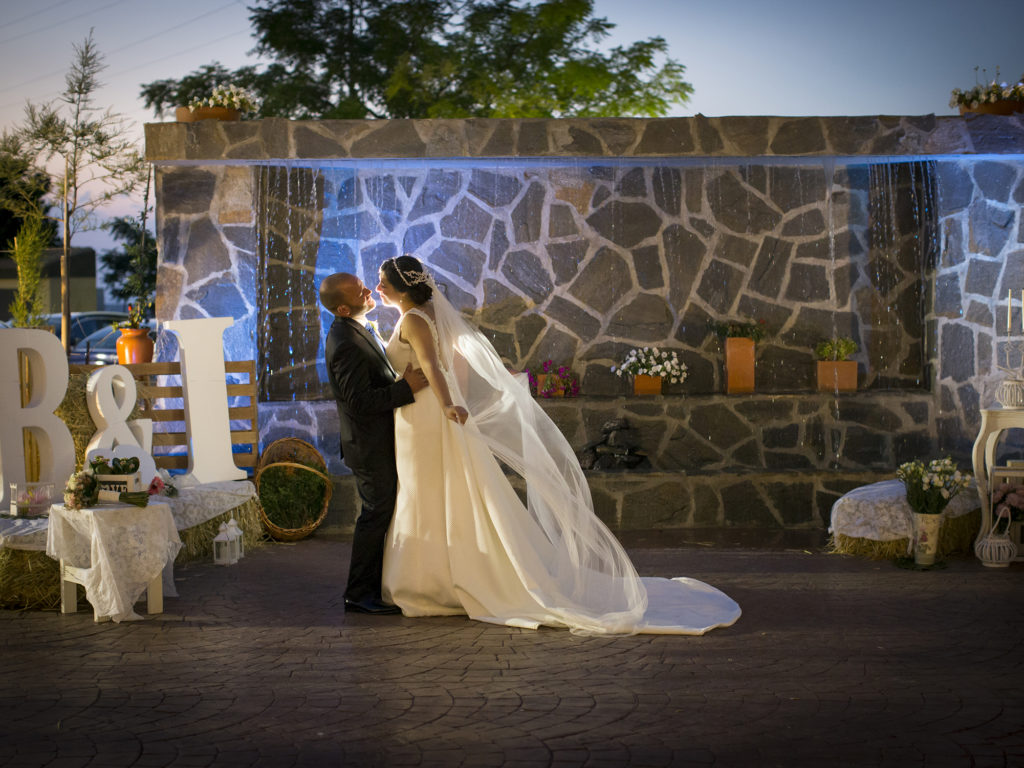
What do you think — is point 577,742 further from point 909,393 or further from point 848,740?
point 909,393

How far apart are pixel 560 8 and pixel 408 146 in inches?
573

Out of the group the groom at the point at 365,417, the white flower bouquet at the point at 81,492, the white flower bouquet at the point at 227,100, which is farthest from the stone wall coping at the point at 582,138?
the white flower bouquet at the point at 81,492

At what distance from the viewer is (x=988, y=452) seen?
8492 mm

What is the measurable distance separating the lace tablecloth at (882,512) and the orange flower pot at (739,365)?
3197mm

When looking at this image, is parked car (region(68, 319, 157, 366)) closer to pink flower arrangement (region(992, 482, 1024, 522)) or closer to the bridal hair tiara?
the bridal hair tiara

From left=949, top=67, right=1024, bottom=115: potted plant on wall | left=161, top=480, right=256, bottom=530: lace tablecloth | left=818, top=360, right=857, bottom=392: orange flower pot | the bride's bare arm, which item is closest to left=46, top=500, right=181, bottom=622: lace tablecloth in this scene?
left=161, top=480, right=256, bottom=530: lace tablecloth

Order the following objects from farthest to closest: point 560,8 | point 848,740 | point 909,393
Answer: point 560,8 < point 909,393 < point 848,740

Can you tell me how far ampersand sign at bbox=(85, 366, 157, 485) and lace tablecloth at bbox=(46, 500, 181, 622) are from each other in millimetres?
1187

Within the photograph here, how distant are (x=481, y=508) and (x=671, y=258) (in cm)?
621

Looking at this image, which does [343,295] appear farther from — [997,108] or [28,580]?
[997,108]

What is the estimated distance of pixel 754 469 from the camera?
10.6m

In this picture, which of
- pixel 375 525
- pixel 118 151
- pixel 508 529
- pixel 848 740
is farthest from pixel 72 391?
pixel 118 151

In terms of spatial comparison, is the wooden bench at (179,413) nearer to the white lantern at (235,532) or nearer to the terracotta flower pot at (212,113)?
the white lantern at (235,532)

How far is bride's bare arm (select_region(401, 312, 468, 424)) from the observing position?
6.73 meters
